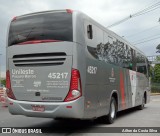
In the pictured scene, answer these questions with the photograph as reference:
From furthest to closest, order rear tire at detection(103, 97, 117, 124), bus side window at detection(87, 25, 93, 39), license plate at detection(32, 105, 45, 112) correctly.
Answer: rear tire at detection(103, 97, 117, 124) < bus side window at detection(87, 25, 93, 39) < license plate at detection(32, 105, 45, 112)

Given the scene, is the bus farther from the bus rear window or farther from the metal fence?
the metal fence

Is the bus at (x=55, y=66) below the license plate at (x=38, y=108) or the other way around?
the other way around

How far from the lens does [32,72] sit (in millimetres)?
9859

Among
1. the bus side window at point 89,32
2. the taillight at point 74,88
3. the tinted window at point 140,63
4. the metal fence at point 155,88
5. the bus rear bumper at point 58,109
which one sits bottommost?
the metal fence at point 155,88

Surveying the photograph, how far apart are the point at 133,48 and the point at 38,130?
8.14m

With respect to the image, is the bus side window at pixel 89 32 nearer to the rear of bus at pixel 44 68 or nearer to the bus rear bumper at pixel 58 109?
the rear of bus at pixel 44 68

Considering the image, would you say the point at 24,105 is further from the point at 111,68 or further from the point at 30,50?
the point at 111,68

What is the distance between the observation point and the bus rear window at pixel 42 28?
960 centimetres

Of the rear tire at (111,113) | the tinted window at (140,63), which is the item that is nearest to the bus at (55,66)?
the rear tire at (111,113)

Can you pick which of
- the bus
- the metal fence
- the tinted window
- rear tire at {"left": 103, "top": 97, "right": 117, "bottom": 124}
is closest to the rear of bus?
the bus

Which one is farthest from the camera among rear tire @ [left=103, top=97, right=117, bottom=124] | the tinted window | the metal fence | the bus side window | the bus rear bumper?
the metal fence

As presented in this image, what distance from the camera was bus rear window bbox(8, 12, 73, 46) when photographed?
9602 millimetres

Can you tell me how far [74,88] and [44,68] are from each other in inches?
43.2

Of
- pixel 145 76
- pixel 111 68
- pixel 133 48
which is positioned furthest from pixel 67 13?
pixel 145 76
